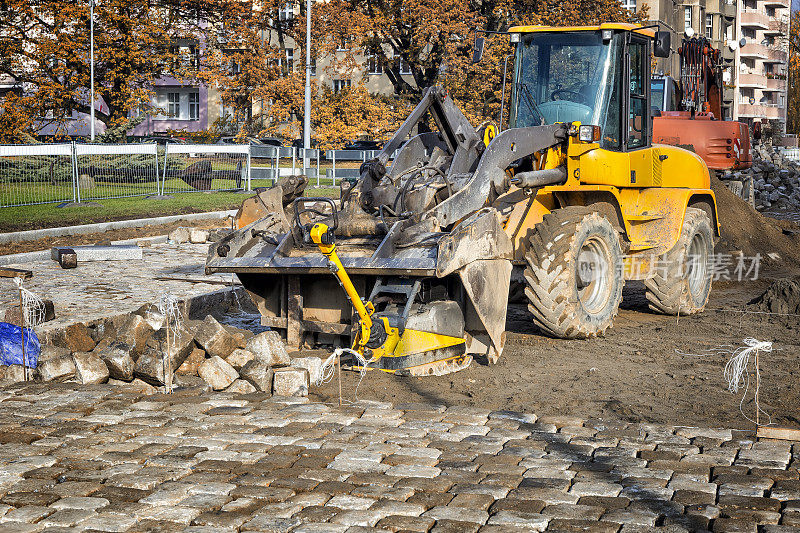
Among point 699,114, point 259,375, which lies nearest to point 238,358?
point 259,375

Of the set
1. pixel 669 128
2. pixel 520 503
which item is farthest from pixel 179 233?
pixel 520 503

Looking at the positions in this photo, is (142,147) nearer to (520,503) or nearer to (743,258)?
(743,258)

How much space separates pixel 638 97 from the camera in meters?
11.6

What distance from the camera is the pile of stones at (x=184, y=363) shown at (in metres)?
8.02

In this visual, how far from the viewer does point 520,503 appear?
17.6 feet

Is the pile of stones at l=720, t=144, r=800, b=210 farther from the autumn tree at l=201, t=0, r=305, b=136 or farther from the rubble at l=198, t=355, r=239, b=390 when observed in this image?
the autumn tree at l=201, t=0, r=305, b=136

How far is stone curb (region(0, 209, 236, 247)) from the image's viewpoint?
17.1 m

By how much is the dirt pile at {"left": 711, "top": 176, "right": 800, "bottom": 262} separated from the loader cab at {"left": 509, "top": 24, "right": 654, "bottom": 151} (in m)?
7.87

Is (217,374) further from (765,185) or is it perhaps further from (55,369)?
(765,185)

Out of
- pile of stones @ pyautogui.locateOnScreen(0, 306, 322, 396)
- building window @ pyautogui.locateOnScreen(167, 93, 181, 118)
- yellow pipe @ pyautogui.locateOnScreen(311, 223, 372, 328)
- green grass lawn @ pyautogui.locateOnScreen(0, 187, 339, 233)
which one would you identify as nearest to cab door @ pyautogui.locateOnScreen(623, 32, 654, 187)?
yellow pipe @ pyautogui.locateOnScreen(311, 223, 372, 328)

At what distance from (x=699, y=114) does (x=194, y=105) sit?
161 feet

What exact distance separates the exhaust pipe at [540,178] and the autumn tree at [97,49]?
29.2 metres

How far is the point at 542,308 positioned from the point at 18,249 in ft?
32.3

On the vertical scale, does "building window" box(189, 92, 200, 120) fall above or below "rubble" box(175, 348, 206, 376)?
above
